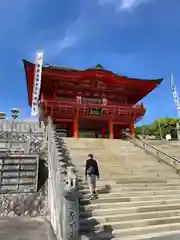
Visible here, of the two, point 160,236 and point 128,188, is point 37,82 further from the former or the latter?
point 160,236

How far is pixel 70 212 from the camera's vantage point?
4.95 meters

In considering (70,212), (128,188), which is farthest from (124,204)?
(70,212)

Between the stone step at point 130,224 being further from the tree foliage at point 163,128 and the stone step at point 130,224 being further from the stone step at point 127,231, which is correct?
the tree foliage at point 163,128

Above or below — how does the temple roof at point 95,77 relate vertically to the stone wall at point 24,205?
above

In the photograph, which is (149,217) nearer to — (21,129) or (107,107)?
(21,129)

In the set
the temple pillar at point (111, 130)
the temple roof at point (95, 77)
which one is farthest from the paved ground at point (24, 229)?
the temple roof at point (95, 77)

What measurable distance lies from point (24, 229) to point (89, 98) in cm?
1617

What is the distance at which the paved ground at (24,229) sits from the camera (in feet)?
19.4

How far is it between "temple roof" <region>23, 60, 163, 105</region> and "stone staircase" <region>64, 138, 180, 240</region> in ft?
33.4

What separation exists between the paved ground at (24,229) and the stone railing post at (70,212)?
3.63 feet

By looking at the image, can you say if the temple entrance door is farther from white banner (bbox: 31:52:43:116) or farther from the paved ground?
the paved ground

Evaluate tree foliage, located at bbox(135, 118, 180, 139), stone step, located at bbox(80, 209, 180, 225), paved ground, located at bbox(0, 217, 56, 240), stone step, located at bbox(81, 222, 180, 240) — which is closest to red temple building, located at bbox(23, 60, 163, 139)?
paved ground, located at bbox(0, 217, 56, 240)

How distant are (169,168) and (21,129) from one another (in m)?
9.61

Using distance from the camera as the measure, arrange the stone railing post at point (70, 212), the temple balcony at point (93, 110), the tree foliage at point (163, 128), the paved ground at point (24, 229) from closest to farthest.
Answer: the stone railing post at point (70, 212), the paved ground at point (24, 229), the temple balcony at point (93, 110), the tree foliage at point (163, 128)
